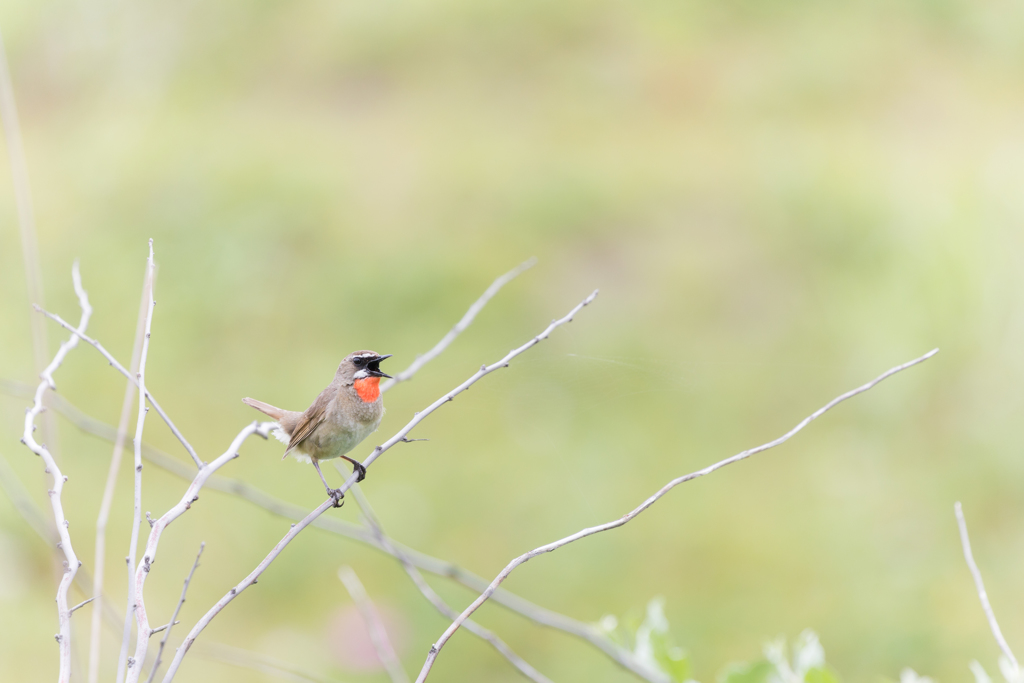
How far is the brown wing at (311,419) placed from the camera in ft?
6.90

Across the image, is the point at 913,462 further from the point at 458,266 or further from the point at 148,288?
A: the point at 148,288

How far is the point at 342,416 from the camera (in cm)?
203

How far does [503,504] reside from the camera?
517 centimetres

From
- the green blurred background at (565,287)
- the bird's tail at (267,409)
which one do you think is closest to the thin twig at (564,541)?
the bird's tail at (267,409)

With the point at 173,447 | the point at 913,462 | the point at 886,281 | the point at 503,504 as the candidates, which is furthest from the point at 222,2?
the point at 913,462

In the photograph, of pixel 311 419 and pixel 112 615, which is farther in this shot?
pixel 112 615

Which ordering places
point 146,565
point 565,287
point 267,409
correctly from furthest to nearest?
point 565,287 < point 267,409 < point 146,565

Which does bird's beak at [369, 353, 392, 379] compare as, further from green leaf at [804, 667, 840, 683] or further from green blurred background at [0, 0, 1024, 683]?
green blurred background at [0, 0, 1024, 683]

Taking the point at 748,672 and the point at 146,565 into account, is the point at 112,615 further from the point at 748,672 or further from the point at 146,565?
the point at 748,672

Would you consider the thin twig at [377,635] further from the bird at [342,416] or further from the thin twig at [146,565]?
the thin twig at [146,565]

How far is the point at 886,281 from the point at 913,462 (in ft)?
4.08

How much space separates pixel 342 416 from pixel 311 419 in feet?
0.54

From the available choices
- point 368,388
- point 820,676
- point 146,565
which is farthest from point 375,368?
point 820,676

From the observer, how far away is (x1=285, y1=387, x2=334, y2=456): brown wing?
6.90ft
